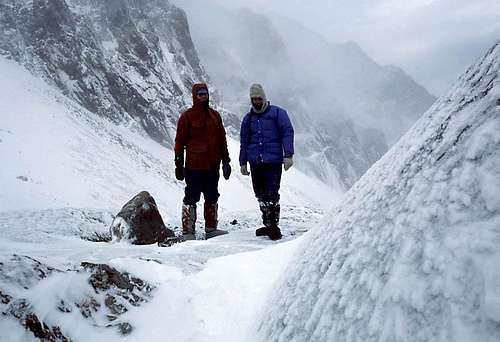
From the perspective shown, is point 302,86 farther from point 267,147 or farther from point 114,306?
point 114,306

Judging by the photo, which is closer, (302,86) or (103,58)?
(103,58)

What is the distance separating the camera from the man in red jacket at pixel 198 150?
16.7ft

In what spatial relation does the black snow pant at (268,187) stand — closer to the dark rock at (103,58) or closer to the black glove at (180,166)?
the black glove at (180,166)

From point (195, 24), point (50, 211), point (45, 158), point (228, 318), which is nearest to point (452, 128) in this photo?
point (228, 318)

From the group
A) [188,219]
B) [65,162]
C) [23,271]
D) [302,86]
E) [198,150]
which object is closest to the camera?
[23,271]

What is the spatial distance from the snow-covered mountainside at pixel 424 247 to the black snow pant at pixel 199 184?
149 inches

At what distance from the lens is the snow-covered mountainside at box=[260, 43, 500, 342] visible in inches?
31.2

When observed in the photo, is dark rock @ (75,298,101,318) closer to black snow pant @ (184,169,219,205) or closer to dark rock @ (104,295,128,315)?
dark rock @ (104,295,128,315)

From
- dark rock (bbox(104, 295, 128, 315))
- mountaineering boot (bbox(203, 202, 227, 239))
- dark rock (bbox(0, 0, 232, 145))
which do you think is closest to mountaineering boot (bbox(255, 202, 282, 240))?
mountaineering boot (bbox(203, 202, 227, 239))

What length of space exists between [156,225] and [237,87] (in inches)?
3659

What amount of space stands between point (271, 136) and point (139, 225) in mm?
2283

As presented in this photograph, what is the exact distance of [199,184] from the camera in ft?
17.2

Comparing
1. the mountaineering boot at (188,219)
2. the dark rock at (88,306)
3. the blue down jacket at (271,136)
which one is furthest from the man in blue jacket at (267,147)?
the dark rock at (88,306)

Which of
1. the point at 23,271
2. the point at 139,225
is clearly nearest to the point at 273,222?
the point at 139,225
